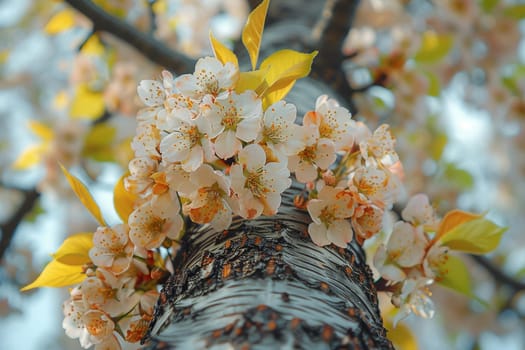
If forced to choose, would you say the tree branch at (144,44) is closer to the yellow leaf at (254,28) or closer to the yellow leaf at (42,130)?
the yellow leaf at (254,28)

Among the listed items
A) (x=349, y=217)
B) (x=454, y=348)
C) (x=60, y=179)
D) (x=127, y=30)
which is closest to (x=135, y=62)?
(x=60, y=179)

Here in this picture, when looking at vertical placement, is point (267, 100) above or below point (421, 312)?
above

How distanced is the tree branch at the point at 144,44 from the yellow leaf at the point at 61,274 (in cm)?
74

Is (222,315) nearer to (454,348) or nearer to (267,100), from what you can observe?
(267,100)

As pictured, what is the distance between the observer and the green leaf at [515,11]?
2.67 metres

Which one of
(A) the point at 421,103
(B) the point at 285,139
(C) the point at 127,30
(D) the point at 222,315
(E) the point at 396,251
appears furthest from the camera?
(A) the point at 421,103

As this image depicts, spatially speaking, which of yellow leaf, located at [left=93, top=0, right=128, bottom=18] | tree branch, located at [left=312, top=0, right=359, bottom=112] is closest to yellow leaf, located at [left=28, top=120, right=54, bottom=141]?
yellow leaf, located at [left=93, top=0, right=128, bottom=18]

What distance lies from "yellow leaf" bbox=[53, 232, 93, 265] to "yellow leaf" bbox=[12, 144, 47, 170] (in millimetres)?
1650

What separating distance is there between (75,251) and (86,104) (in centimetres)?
173

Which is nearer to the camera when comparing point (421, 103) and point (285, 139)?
point (285, 139)

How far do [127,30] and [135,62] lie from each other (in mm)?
864

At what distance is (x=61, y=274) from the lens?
1.15 meters

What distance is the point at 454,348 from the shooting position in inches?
175

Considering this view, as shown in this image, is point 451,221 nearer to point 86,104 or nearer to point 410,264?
point 410,264
